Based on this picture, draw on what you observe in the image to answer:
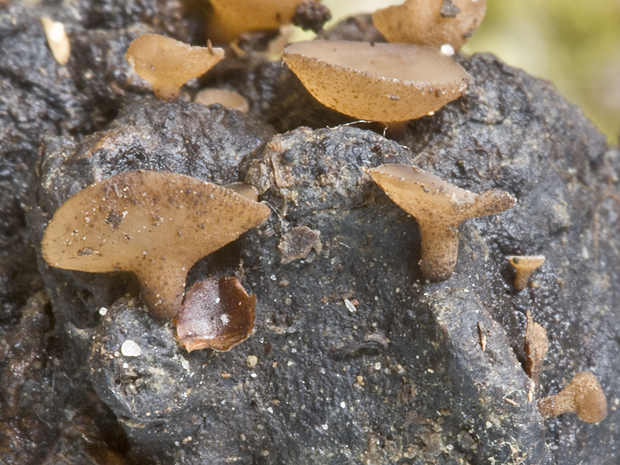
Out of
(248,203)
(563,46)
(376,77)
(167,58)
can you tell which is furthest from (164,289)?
(563,46)

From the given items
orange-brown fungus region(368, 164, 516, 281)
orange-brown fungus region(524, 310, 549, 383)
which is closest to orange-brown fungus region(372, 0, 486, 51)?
orange-brown fungus region(368, 164, 516, 281)

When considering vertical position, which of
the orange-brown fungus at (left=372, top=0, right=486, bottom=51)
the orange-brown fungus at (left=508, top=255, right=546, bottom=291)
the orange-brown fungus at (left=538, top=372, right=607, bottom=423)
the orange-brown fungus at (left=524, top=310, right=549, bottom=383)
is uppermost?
the orange-brown fungus at (left=372, top=0, right=486, bottom=51)

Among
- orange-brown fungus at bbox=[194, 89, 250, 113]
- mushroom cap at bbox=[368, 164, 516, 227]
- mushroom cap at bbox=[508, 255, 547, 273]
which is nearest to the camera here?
mushroom cap at bbox=[368, 164, 516, 227]

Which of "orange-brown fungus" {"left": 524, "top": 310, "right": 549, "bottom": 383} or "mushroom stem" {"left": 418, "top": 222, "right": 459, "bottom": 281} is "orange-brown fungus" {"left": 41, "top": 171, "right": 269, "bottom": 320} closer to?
"mushroom stem" {"left": 418, "top": 222, "right": 459, "bottom": 281}

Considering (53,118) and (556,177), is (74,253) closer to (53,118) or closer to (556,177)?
(53,118)

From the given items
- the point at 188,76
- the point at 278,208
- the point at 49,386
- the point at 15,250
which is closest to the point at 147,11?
the point at 188,76

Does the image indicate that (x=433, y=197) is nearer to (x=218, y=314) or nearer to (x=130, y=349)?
(x=218, y=314)

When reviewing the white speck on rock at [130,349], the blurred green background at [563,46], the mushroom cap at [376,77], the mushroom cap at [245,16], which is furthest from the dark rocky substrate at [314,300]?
the blurred green background at [563,46]
